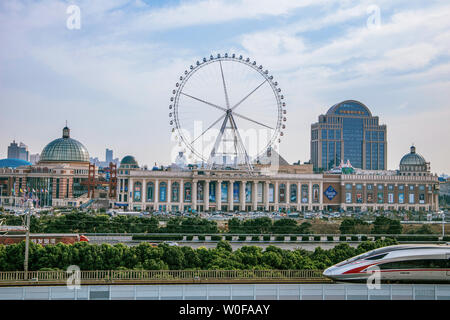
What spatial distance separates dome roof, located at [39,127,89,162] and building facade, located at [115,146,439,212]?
9.66 m

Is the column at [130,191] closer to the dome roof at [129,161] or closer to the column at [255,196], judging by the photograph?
the dome roof at [129,161]

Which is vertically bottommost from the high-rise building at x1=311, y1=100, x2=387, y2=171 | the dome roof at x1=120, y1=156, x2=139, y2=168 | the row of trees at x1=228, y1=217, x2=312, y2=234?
the row of trees at x1=228, y1=217, x2=312, y2=234

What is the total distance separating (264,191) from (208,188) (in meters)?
10.2

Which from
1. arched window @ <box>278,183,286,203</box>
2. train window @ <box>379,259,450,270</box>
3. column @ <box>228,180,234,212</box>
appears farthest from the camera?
arched window @ <box>278,183,286,203</box>

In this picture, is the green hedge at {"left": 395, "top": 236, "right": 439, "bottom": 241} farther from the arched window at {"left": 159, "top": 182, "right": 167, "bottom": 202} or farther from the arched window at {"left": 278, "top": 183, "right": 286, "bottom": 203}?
the arched window at {"left": 159, "top": 182, "right": 167, "bottom": 202}

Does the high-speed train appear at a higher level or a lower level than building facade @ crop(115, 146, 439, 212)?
lower

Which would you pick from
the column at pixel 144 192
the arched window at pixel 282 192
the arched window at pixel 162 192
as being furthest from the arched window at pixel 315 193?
the column at pixel 144 192

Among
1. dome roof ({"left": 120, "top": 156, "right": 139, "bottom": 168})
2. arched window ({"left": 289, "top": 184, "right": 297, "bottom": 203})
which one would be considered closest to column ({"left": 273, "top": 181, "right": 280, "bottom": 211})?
arched window ({"left": 289, "top": 184, "right": 297, "bottom": 203})

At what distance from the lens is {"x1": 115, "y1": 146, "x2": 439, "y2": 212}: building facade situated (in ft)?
295
